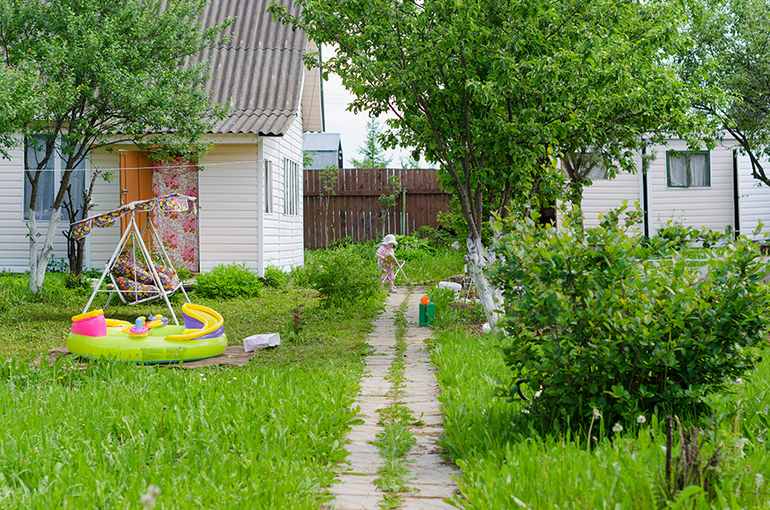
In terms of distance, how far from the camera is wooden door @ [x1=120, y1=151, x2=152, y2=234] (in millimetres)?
10961

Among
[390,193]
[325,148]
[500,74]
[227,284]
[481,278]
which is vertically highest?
[325,148]

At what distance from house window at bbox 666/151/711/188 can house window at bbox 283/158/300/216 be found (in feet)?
29.3

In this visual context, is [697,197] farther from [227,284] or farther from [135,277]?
[135,277]

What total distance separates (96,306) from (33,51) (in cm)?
352

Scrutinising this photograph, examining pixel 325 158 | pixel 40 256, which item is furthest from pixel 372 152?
pixel 40 256

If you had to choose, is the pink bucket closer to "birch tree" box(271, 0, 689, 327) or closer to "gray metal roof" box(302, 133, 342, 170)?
"birch tree" box(271, 0, 689, 327)

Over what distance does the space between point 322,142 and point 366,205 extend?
18.5m

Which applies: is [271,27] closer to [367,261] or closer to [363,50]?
[367,261]

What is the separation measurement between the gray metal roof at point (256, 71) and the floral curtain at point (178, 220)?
1.19 metres

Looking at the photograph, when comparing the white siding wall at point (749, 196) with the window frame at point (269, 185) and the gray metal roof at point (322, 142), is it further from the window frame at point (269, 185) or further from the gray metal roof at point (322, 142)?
the gray metal roof at point (322, 142)

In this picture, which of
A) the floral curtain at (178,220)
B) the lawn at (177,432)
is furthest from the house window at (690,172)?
the lawn at (177,432)

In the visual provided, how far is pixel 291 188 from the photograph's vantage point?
47.3 feet

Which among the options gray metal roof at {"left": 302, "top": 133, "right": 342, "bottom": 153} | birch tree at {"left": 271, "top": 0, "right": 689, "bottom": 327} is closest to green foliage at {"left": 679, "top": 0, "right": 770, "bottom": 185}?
birch tree at {"left": 271, "top": 0, "right": 689, "bottom": 327}

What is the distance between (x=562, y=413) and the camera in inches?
126
